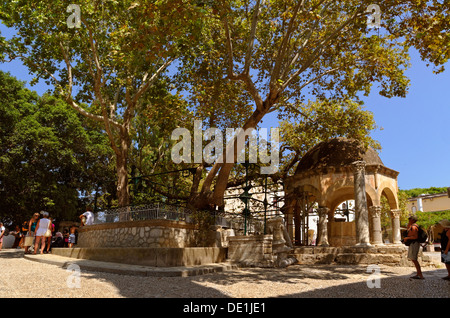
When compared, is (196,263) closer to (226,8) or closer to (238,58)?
(226,8)

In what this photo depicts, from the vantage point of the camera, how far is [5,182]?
22.0m

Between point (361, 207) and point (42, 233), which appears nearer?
point (42, 233)

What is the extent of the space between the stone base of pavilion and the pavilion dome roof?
3.74m

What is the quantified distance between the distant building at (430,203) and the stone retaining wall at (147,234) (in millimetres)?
47686

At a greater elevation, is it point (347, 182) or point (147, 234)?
point (347, 182)

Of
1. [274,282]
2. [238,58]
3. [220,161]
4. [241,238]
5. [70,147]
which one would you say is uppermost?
[238,58]

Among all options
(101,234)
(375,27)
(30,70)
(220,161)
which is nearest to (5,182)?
(30,70)

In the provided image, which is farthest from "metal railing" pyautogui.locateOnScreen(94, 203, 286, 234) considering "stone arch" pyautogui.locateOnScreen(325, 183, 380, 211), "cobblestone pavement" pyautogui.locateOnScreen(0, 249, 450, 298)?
"stone arch" pyautogui.locateOnScreen(325, 183, 380, 211)

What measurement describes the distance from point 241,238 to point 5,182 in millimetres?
18840

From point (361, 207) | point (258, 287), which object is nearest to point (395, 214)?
point (361, 207)

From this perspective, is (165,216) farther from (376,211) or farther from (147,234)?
(376,211)

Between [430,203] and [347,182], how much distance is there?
44.3 m

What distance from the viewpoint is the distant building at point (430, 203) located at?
1871 inches

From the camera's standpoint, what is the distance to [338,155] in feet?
49.2
